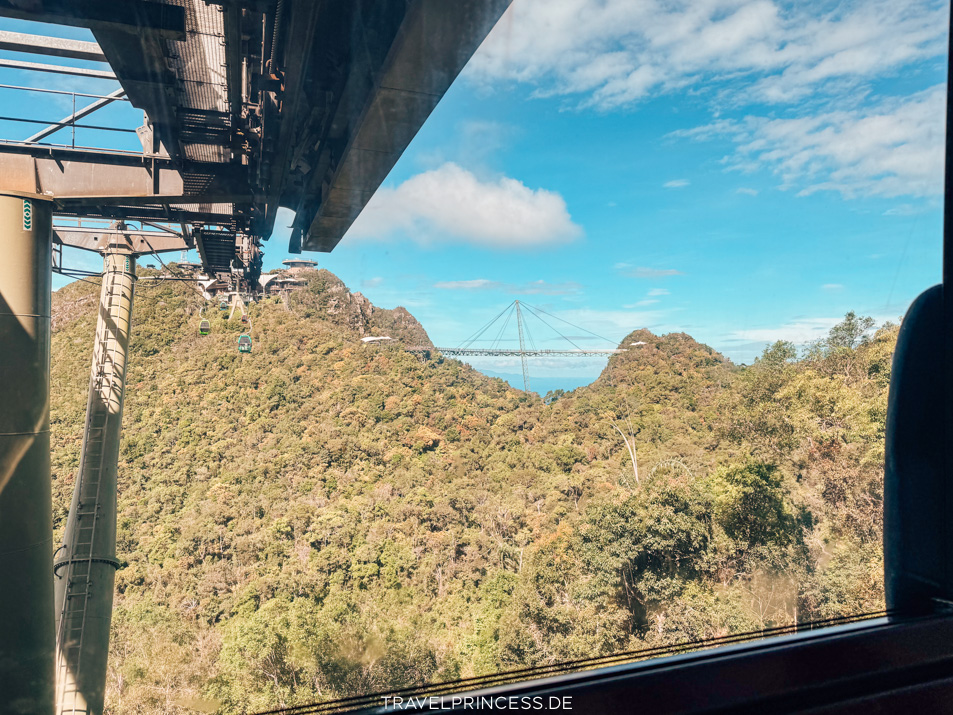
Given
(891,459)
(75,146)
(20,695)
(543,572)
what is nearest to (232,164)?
(75,146)

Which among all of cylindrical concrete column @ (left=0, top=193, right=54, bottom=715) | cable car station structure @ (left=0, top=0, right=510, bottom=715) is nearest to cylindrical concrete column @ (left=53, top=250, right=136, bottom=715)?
cable car station structure @ (left=0, top=0, right=510, bottom=715)

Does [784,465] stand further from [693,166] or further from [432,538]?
[432,538]

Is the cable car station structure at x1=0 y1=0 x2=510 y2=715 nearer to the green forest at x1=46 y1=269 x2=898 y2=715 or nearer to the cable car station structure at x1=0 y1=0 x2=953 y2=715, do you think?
the cable car station structure at x1=0 y1=0 x2=953 y2=715

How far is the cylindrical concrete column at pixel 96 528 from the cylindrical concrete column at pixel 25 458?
0.14 meters

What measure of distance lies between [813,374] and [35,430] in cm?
416

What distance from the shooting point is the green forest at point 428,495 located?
1.89m

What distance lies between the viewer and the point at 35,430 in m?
1.80

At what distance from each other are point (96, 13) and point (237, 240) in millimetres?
1697

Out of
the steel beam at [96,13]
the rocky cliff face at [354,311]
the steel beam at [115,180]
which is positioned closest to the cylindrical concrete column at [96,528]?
the steel beam at [115,180]

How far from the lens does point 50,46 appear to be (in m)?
1.27

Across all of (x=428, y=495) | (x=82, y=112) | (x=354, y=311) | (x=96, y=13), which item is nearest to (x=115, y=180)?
(x=82, y=112)

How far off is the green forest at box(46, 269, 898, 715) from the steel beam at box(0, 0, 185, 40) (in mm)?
1166

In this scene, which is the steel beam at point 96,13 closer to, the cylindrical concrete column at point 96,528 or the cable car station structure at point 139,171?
the cable car station structure at point 139,171

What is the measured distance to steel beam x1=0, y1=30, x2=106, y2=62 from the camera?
1.20m
